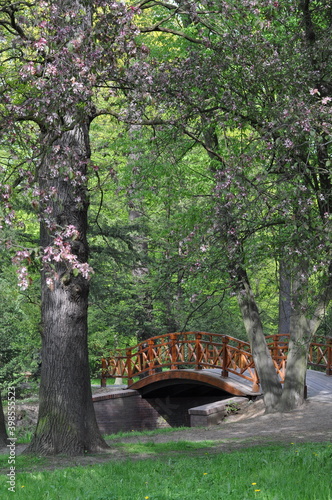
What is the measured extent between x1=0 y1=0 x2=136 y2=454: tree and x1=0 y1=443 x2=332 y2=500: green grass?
6.16ft

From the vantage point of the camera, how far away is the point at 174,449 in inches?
385

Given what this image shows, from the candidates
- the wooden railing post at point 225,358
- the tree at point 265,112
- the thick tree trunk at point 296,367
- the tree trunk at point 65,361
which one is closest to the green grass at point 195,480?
the tree trunk at point 65,361

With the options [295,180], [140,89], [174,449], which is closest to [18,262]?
[140,89]

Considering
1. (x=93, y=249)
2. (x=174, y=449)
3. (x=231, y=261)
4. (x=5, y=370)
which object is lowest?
(x=174, y=449)

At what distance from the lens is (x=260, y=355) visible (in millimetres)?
15336

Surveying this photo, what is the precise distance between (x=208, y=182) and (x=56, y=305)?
915 cm

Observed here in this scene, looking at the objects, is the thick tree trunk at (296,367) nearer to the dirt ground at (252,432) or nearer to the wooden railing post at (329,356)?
the dirt ground at (252,432)

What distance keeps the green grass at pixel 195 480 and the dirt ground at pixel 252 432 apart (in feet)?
4.72

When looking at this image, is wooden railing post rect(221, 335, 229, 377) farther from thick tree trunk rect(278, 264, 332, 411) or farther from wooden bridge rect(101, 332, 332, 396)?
thick tree trunk rect(278, 264, 332, 411)

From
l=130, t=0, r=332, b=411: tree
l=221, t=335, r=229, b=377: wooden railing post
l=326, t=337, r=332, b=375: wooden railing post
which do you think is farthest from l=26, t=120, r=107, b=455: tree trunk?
l=326, t=337, r=332, b=375: wooden railing post

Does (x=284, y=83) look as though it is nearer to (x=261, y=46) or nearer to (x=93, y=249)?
(x=261, y=46)

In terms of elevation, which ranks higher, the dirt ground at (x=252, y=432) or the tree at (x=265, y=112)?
the tree at (x=265, y=112)

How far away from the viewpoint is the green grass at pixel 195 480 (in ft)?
17.3

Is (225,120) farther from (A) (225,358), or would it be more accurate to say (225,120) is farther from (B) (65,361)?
(A) (225,358)
